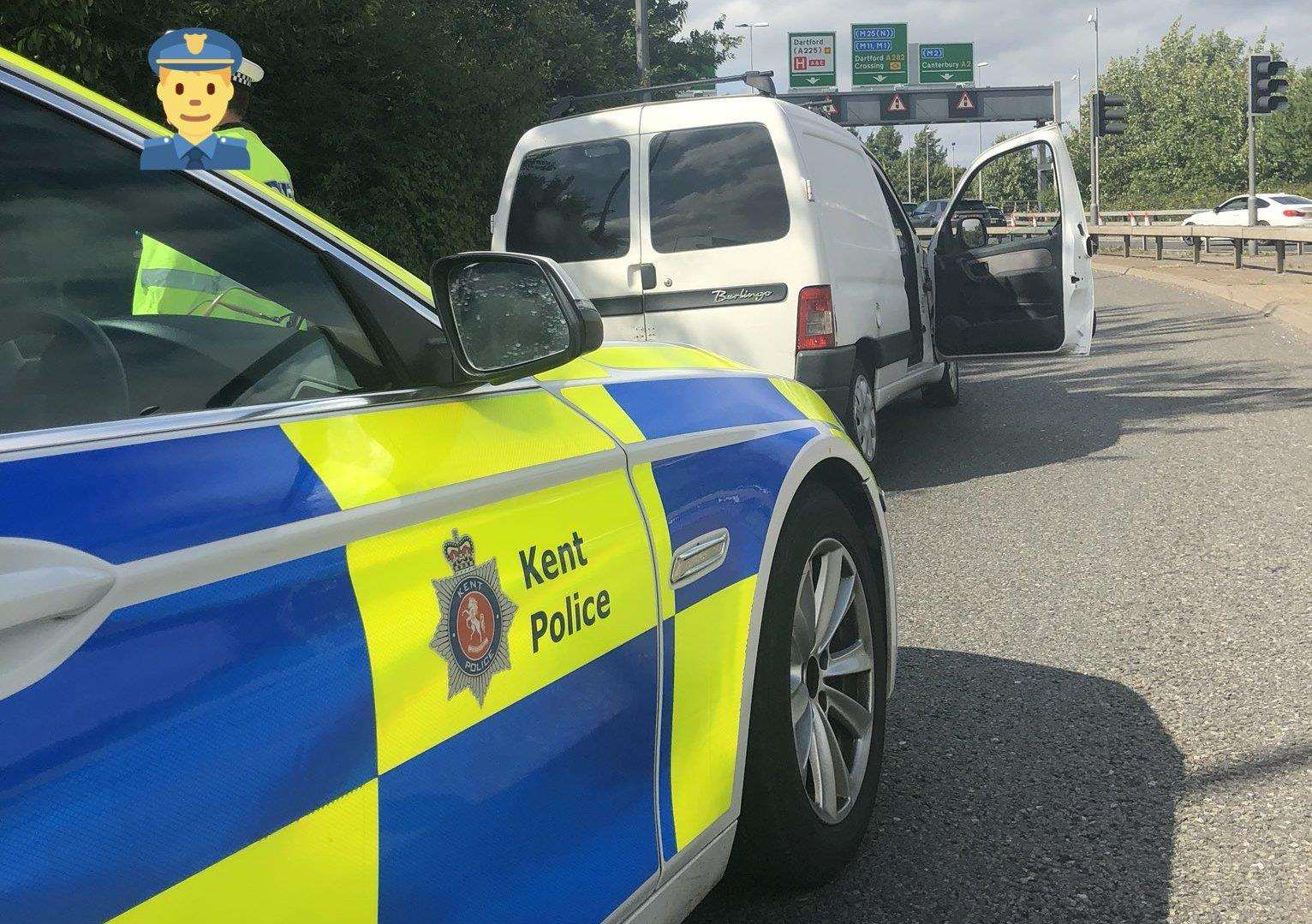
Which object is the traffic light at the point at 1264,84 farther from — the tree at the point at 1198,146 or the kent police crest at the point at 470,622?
the tree at the point at 1198,146

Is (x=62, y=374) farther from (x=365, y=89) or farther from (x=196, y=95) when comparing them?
(x=365, y=89)

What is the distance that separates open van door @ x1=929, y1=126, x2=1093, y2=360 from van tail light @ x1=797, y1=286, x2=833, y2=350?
220 cm

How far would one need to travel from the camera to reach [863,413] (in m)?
7.75

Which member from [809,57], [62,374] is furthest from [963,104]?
[62,374]

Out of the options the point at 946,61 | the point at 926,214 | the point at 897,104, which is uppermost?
the point at 946,61

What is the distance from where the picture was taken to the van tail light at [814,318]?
23.0 ft

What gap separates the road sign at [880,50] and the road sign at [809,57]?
3.81 ft

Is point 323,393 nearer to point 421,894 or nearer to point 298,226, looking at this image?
point 298,226

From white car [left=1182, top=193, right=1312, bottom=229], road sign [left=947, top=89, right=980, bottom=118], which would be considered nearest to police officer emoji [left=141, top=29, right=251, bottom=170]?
white car [left=1182, top=193, right=1312, bottom=229]

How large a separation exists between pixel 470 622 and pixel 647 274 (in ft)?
18.6

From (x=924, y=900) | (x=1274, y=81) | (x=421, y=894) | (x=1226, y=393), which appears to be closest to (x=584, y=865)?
(x=421, y=894)

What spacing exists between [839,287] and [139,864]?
6.33m

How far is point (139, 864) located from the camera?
46.9 inches

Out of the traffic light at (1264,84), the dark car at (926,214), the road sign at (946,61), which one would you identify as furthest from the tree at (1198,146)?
the traffic light at (1264,84)
